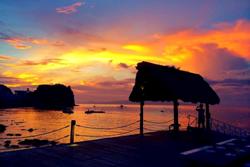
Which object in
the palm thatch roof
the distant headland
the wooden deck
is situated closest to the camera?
the wooden deck

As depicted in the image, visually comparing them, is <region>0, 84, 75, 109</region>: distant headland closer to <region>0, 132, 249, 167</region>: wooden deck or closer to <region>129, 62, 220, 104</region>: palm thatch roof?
<region>129, 62, 220, 104</region>: palm thatch roof

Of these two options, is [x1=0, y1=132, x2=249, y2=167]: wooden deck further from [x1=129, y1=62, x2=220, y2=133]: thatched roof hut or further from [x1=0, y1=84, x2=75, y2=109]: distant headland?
[x1=0, y1=84, x2=75, y2=109]: distant headland

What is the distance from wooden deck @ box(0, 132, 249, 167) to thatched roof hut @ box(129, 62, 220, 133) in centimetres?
337

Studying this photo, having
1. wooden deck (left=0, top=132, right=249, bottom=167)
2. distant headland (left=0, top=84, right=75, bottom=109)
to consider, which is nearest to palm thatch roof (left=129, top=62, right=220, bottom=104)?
wooden deck (left=0, top=132, right=249, bottom=167)

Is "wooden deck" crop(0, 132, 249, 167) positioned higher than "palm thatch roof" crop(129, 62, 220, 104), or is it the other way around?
"palm thatch roof" crop(129, 62, 220, 104)

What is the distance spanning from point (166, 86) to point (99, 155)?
633 centimetres

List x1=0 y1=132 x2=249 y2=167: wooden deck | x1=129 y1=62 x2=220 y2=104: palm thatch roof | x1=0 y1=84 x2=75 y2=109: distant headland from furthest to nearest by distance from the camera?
1. x1=0 y1=84 x2=75 y2=109: distant headland
2. x1=129 y1=62 x2=220 y2=104: palm thatch roof
3. x1=0 y1=132 x2=249 y2=167: wooden deck

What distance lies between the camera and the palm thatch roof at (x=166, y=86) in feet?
47.3

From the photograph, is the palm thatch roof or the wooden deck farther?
the palm thatch roof

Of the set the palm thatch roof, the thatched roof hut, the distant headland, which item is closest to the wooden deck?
the thatched roof hut

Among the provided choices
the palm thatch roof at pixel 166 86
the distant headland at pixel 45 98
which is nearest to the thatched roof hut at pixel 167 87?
the palm thatch roof at pixel 166 86

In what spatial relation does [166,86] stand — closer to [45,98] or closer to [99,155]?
[99,155]

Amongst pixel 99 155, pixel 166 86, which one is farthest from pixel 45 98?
pixel 99 155

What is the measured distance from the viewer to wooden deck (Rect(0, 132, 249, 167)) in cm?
835
